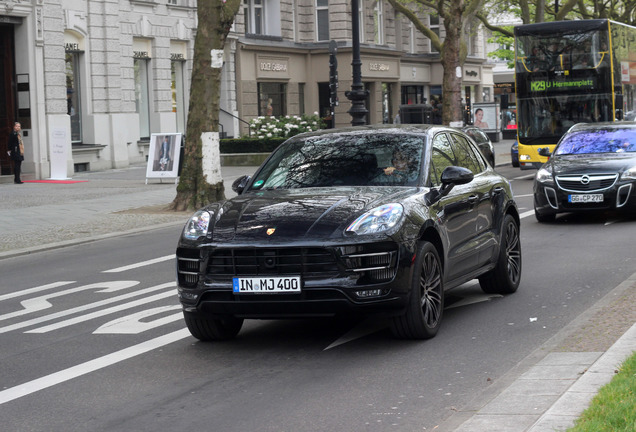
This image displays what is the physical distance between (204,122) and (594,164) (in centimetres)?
771

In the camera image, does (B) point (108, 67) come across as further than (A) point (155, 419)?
Yes

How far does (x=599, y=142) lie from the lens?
58.1 ft

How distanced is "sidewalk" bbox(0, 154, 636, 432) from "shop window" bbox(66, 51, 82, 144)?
1.65 m

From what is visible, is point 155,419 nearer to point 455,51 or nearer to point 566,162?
point 566,162

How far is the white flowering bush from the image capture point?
36.7 m

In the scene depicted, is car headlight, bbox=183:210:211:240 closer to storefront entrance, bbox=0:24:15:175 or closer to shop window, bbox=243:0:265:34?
storefront entrance, bbox=0:24:15:175

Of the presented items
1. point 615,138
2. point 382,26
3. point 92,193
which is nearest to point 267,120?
point 92,193

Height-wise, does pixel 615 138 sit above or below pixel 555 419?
above

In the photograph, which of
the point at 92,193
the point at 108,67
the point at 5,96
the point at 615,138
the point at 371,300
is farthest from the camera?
the point at 108,67

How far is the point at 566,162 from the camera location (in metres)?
17.0

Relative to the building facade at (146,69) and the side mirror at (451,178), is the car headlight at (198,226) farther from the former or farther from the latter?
the building facade at (146,69)

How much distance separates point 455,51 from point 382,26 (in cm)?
1786

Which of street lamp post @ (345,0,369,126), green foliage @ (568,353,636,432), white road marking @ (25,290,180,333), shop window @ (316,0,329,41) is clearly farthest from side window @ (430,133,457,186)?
shop window @ (316,0,329,41)

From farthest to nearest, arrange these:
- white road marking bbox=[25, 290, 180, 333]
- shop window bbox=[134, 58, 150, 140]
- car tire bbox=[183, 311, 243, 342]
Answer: shop window bbox=[134, 58, 150, 140]
white road marking bbox=[25, 290, 180, 333]
car tire bbox=[183, 311, 243, 342]
